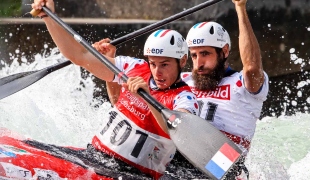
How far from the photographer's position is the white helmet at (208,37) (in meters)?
5.09

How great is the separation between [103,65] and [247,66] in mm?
1082

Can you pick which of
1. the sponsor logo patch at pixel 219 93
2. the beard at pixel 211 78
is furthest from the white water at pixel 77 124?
the beard at pixel 211 78

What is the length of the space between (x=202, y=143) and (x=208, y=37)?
1.11 metres

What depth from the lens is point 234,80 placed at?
5.07 meters

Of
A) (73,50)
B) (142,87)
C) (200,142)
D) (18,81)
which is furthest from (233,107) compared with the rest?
(18,81)

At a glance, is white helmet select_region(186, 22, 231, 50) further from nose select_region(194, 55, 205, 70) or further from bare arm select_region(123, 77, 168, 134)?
bare arm select_region(123, 77, 168, 134)

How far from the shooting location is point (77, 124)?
6.48 metres

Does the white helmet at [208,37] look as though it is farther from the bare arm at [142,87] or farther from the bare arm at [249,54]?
the bare arm at [142,87]

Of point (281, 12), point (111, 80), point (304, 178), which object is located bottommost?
point (304, 178)

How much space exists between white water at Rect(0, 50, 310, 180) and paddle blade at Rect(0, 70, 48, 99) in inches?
17.6

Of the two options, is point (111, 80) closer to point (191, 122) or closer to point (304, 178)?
point (191, 122)

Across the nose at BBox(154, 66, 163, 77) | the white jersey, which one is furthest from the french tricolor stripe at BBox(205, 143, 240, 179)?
the white jersey

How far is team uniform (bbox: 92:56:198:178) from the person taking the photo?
14.5ft

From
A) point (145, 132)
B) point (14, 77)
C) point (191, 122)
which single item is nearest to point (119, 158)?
point (145, 132)
